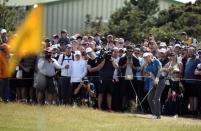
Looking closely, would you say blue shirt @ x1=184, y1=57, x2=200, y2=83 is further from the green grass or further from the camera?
the camera

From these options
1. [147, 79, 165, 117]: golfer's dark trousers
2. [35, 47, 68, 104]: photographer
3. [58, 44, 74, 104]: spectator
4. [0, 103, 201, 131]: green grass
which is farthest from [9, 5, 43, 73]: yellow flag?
[58, 44, 74, 104]: spectator

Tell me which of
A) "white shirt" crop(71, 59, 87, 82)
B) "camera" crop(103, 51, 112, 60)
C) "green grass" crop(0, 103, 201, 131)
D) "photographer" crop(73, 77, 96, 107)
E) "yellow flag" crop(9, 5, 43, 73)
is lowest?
"green grass" crop(0, 103, 201, 131)

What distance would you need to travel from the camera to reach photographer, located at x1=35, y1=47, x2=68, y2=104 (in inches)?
909

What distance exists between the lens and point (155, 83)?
68.5ft

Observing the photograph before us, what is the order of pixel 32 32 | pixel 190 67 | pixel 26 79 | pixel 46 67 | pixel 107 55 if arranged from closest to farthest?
pixel 32 32 < pixel 190 67 < pixel 107 55 < pixel 46 67 < pixel 26 79

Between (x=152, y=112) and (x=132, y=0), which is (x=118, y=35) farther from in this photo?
(x=152, y=112)

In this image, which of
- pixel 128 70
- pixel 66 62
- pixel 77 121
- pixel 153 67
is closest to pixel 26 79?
pixel 66 62

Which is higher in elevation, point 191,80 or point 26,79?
point 191,80

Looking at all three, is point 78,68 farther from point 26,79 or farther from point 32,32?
point 32,32

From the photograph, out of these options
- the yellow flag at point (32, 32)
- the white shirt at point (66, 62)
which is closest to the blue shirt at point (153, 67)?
the white shirt at point (66, 62)

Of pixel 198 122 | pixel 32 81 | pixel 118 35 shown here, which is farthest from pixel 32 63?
pixel 118 35

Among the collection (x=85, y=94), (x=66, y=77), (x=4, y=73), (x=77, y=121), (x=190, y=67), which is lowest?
(x=77, y=121)

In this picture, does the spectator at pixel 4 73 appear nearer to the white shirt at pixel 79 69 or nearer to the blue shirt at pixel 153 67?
the white shirt at pixel 79 69

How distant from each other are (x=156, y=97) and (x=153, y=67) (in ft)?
3.10
